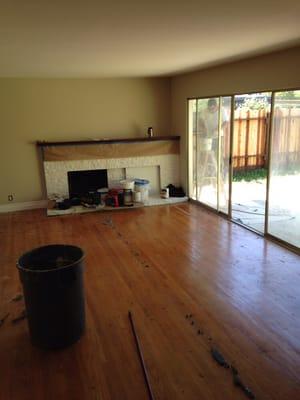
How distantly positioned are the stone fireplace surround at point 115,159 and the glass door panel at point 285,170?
2842 mm

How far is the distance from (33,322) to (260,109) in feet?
19.6

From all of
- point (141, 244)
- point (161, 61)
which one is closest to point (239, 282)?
point (141, 244)

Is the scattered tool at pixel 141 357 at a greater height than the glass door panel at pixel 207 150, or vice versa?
the glass door panel at pixel 207 150

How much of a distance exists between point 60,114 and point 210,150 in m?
2.91

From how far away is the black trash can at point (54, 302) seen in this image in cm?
251

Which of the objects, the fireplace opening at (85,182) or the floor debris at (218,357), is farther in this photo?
the fireplace opening at (85,182)

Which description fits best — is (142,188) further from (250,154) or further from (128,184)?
(250,154)

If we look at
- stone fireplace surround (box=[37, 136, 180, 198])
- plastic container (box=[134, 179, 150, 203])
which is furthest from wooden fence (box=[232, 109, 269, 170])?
plastic container (box=[134, 179, 150, 203])

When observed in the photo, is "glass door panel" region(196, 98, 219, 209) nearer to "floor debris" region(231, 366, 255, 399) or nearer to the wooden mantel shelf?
the wooden mantel shelf

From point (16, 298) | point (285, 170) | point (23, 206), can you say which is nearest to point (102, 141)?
point (23, 206)

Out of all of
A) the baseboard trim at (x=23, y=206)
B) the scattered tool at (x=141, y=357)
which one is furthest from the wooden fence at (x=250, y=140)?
the scattered tool at (x=141, y=357)

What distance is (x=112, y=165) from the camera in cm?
683

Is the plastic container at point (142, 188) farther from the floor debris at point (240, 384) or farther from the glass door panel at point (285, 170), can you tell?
the floor debris at point (240, 384)

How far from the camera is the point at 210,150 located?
20.1 ft
